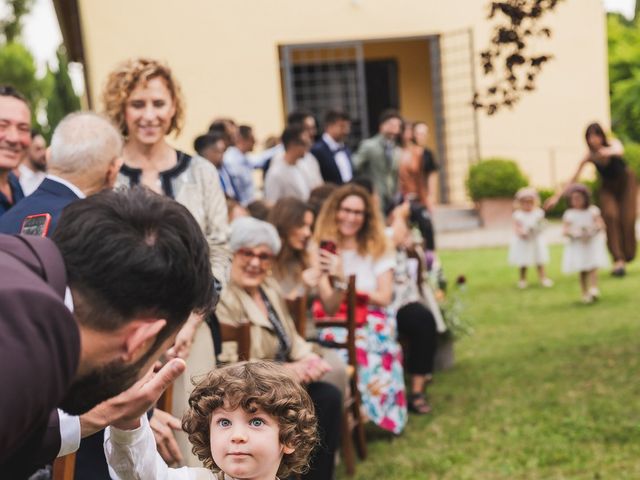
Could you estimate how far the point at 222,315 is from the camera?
5.38 m

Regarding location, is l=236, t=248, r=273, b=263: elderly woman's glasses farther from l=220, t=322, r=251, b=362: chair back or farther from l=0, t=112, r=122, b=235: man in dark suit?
l=0, t=112, r=122, b=235: man in dark suit

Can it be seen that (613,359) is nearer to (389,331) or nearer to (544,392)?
(544,392)

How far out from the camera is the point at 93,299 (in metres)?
1.85

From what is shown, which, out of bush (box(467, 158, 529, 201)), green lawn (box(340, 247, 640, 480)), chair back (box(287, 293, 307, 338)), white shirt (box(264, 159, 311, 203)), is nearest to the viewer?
chair back (box(287, 293, 307, 338))

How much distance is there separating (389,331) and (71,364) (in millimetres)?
5871

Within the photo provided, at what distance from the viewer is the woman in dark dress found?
12.5 metres

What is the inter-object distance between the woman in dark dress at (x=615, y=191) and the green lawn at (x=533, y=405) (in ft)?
3.25

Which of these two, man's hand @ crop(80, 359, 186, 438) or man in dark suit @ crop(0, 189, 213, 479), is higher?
man in dark suit @ crop(0, 189, 213, 479)

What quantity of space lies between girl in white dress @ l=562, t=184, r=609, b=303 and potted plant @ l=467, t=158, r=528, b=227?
729 centimetres

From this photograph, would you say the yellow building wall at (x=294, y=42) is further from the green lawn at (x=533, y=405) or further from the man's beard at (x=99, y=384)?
the man's beard at (x=99, y=384)

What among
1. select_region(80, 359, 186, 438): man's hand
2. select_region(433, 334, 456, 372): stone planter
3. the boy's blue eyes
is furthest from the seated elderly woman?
select_region(433, 334, 456, 372): stone planter

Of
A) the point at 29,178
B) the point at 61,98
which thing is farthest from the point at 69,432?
the point at 61,98

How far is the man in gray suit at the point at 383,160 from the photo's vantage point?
44.6 ft

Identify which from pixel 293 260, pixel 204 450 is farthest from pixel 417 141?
pixel 204 450
